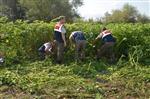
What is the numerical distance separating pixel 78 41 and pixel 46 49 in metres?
1.18

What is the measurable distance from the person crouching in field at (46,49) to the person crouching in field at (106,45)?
64.9 inches

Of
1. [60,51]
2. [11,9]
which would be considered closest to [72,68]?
[60,51]

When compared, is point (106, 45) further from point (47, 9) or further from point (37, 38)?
point (47, 9)

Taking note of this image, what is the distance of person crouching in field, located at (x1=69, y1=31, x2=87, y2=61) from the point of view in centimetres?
1575

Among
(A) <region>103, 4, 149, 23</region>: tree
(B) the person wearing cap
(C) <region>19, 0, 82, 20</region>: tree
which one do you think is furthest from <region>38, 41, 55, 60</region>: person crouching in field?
(A) <region>103, 4, 149, 23</region>: tree

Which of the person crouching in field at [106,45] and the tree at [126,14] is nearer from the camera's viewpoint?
the person crouching in field at [106,45]

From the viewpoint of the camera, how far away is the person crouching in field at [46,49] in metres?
16.0

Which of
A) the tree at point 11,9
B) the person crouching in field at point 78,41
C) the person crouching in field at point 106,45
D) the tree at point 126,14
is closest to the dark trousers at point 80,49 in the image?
the person crouching in field at point 78,41

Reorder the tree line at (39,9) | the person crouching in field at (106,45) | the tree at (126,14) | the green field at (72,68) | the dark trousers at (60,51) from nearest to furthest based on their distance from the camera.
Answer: the green field at (72,68) < the dark trousers at (60,51) < the person crouching in field at (106,45) < the tree line at (39,9) < the tree at (126,14)

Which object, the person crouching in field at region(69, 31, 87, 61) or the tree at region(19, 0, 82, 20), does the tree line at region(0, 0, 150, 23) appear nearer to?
the tree at region(19, 0, 82, 20)

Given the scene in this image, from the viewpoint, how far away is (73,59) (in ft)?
53.5

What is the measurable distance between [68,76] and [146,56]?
4.02m

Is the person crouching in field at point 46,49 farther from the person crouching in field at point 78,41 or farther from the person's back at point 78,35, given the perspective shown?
the person's back at point 78,35

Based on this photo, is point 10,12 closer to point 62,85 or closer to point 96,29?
point 96,29
